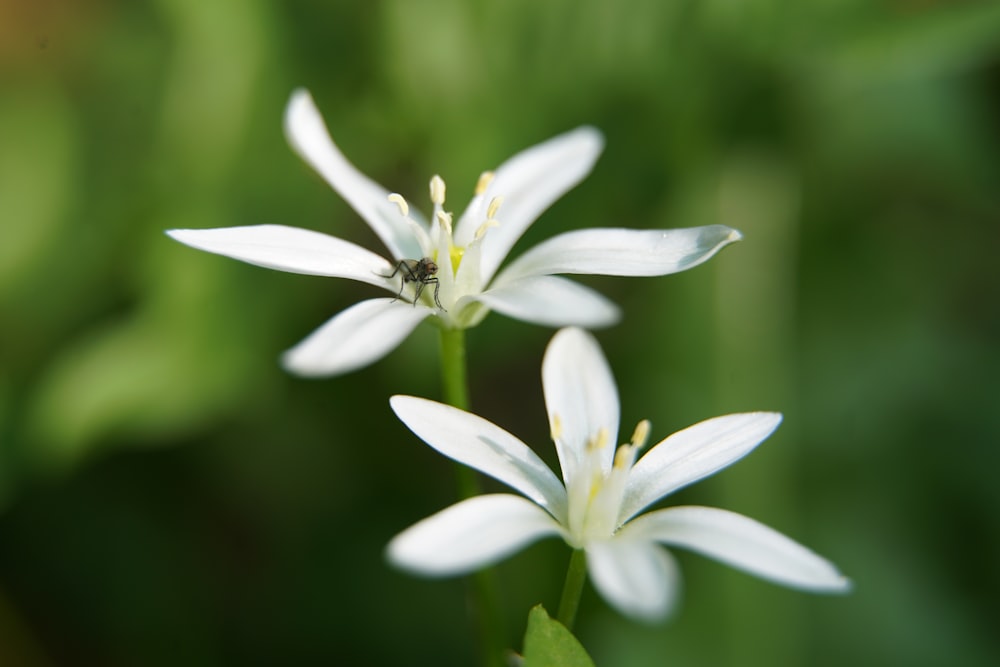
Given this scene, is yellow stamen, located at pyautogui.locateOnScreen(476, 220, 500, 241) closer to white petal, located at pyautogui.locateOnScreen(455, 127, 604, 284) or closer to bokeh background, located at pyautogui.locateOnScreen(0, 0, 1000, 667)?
white petal, located at pyautogui.locateOnScreen(455, 127, 604, 284)

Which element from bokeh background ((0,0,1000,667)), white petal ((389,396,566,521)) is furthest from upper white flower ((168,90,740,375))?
bokeh background ((0,0,1000,667))

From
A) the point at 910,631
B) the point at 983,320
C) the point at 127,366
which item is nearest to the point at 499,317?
the point at 127,366

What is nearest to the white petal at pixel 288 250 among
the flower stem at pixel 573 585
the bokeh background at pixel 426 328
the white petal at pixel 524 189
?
the white petal at pixel 524 189

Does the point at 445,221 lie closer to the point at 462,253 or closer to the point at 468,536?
the point at 462,253

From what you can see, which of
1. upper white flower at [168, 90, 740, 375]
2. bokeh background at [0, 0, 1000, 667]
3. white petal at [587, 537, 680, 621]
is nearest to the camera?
white petal at [587, 537, 680, 621]

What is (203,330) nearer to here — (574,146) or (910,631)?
(574,146)
